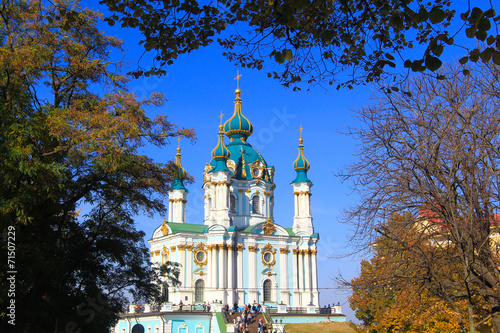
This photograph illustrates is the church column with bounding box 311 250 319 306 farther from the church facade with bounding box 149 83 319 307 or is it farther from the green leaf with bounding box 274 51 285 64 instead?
the green leaf with bounding box 274 51 285 64

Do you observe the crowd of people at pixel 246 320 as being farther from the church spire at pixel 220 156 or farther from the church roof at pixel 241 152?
the church roof at pixel 241 152

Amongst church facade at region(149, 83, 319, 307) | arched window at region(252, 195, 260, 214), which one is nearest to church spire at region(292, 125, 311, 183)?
church facade at region(149, 83, 319, 307)

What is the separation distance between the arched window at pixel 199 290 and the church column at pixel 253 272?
13.3ft

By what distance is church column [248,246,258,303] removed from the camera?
44.8 metres

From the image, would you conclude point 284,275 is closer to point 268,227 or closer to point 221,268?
point 268,227

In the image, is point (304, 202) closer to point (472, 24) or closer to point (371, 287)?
point (371, 287)

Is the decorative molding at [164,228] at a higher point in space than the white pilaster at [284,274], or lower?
higher

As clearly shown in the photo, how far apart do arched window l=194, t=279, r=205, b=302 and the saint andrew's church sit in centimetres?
8

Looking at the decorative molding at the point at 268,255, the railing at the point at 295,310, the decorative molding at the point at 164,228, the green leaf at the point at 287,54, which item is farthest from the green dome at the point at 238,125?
the green leaf at the point at 287,54

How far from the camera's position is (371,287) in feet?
37.0

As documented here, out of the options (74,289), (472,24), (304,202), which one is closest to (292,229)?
(304,202)

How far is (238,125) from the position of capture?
52125 millimetres

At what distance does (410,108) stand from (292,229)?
3897cm

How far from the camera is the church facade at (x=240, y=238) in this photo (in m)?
44.1
